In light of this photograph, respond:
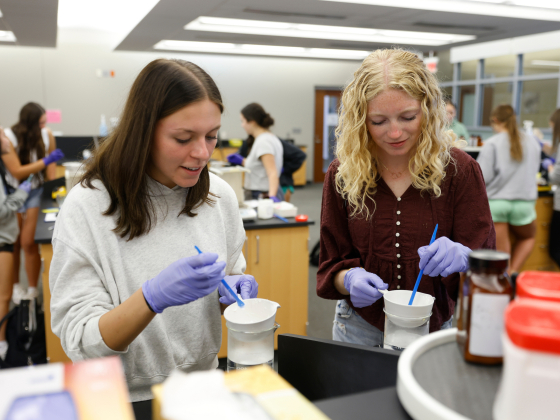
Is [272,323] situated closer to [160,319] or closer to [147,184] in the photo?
[160,319]

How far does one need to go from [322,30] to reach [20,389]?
18.4 feet

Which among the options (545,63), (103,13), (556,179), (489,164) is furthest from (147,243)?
(545,63)

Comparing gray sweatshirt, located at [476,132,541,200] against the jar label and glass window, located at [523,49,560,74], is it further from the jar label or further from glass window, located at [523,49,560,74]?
glass window, located at [523,49,560,74]

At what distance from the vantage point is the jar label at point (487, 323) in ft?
1.93

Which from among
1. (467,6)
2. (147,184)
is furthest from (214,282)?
(467,6)

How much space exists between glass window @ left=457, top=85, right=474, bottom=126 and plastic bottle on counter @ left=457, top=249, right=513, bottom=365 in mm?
9870

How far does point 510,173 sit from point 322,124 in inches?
284

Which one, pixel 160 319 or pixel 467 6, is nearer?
pixel 160 319

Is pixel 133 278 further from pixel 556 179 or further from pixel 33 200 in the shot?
pixel 556 179

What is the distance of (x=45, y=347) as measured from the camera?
2.68 m

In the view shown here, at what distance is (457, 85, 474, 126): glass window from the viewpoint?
9.63m

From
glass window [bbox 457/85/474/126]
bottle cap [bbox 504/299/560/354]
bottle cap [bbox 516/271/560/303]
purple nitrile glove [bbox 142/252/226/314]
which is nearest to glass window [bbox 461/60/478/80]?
glass window [bbox 457/85/474/126]

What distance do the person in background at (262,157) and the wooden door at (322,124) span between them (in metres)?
6.55

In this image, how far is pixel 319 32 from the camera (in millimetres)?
5637
